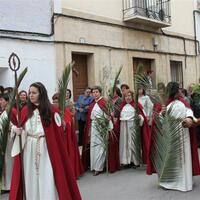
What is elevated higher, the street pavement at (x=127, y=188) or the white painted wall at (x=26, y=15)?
the white painted wall at (x=26, y=15)

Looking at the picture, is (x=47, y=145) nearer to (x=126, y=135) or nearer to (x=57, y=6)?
(x=126, y=135)

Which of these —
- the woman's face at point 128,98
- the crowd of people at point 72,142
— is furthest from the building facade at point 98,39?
the woman's face at point 128,98

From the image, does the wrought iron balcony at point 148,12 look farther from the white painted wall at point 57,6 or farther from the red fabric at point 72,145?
the red fabric at point 72,145

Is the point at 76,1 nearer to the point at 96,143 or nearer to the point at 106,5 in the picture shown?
the point at 106,5

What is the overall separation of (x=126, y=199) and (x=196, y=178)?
169 cm

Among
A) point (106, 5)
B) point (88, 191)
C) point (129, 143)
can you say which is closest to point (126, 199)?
point (88, 191)

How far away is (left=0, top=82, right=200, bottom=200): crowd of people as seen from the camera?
4.91 metres

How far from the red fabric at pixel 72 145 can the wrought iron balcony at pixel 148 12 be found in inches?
257

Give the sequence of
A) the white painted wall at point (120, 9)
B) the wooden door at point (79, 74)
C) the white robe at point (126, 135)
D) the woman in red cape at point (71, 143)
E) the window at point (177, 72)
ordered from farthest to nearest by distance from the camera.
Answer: the window at point (177, 72) → the wooden door at point (79, 74) → the white painted wall at point (120, 9) → the white robe at point (126, 135) → the woman in red cape at point (71, 143)

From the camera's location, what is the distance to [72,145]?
7746 mm

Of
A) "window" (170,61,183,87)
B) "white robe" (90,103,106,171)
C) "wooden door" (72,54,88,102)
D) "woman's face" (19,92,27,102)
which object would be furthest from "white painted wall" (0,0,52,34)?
"window" (170,61,183,87)

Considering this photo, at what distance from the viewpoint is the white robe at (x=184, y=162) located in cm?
617

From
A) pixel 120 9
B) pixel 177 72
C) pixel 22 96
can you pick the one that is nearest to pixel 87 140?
pixel 22 96

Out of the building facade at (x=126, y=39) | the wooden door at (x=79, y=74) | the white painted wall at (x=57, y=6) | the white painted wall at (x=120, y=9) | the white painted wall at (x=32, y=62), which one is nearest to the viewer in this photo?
the white painted wall at (x=32, y=62)
